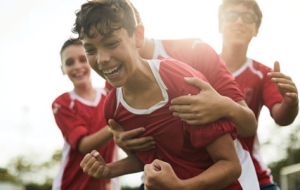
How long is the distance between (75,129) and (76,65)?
677mm

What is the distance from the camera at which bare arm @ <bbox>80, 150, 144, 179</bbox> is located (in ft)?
12.1

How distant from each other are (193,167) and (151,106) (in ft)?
1.38

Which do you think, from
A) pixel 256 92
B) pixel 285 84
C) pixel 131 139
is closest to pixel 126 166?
pixel 131 139

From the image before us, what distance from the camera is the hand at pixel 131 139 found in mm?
3543

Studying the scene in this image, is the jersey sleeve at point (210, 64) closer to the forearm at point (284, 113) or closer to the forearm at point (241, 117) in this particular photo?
the forearm at point (241, 117)

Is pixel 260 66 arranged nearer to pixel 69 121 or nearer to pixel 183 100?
pixel 183 100

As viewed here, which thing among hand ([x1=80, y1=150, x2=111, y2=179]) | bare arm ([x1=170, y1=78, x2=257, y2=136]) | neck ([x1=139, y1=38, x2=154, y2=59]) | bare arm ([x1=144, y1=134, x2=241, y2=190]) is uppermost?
neck ([x1=139, y1=38, x2=154, y2=59])

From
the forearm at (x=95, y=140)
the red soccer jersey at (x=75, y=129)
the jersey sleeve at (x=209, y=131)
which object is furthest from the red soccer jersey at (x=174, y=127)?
the red soccer jersey at (x=75, y=129)

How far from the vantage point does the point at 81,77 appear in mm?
6336

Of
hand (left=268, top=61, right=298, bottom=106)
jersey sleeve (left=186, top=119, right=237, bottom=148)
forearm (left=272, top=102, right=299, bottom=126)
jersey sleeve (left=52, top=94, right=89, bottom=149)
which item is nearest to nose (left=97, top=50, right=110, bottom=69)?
jersey sleeve (left=186, top=119, right=237, bottom=148)

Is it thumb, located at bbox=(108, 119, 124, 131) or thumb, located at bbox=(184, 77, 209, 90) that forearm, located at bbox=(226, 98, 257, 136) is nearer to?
thumb, located at bbox=(184, 77, 209, 90)

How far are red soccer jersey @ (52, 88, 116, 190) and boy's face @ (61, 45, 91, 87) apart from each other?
22 cm

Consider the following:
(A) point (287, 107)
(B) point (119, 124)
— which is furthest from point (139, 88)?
(A) point (287, 107)

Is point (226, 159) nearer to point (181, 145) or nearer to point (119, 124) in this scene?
point (181, 145)
